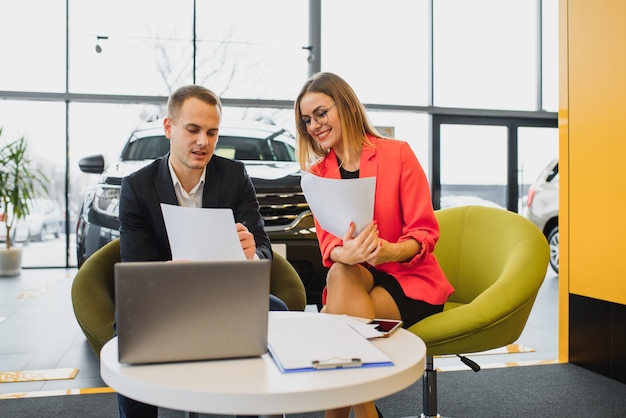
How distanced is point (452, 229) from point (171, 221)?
1.33m

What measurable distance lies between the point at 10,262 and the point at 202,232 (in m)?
5.83

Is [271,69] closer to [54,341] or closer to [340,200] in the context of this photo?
[54,341]

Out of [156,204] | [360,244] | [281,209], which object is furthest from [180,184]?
[281,209]

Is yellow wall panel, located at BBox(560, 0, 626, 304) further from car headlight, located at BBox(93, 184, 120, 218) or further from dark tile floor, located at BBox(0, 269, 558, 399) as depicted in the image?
car headlight, located at BBox(93, 184, 120, 218)

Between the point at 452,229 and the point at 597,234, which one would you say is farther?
the point at 597,234

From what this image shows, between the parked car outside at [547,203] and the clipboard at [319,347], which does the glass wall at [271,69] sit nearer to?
the parked car outside at [547,203]

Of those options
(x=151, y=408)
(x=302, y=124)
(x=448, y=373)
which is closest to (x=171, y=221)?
(x=151, y=408)

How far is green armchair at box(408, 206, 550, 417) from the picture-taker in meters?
1.68

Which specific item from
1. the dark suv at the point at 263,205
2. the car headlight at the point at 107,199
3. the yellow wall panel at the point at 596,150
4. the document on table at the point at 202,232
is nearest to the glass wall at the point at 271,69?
the dark suv at the point at 263,205

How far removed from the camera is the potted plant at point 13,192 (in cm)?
612

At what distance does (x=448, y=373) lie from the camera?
2.76 metres

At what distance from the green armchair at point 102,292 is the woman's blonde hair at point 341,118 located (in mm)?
428

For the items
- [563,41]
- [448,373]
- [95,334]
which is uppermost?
[563,41]

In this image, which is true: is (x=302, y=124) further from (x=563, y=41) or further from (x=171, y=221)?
(x=563, y=41)
